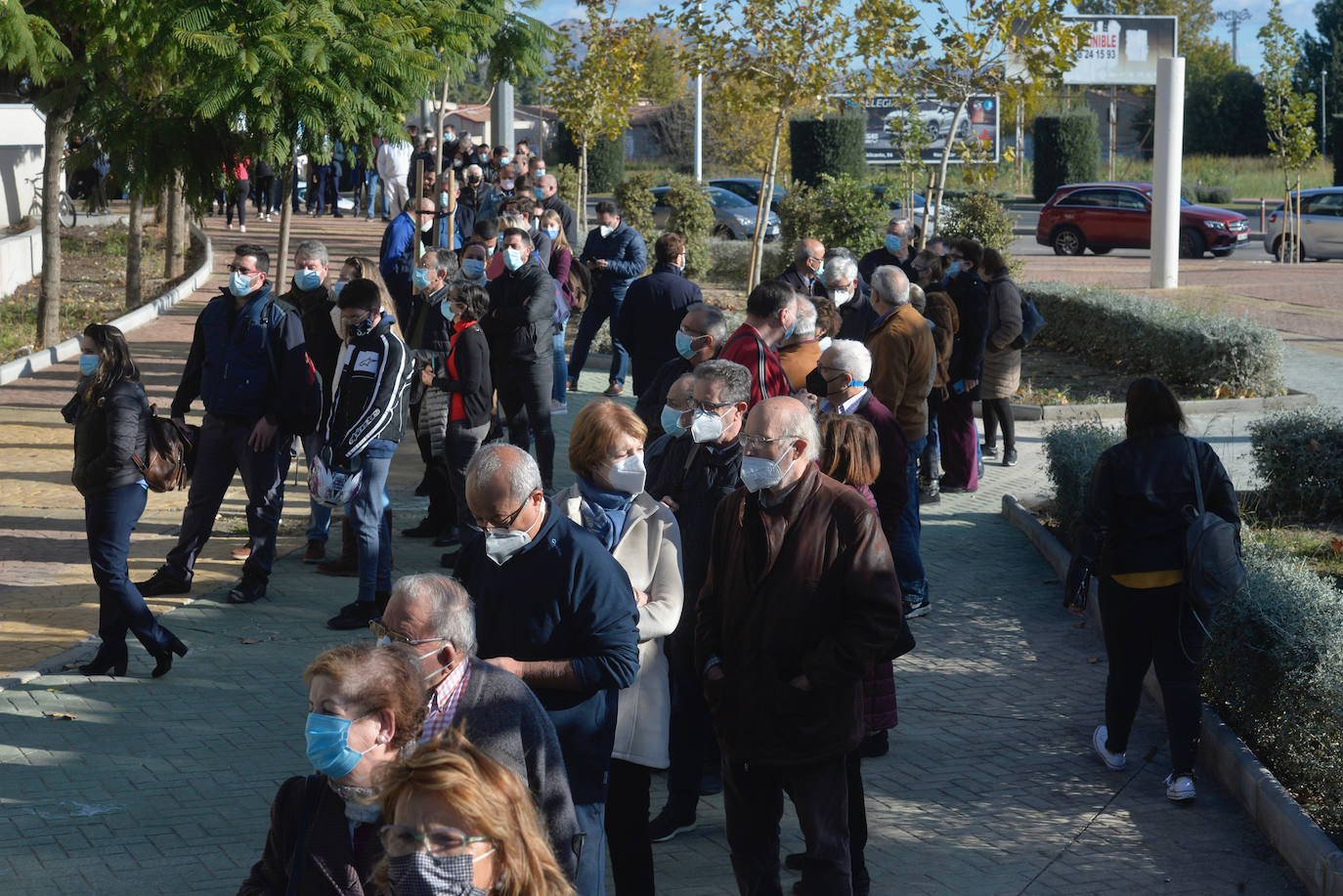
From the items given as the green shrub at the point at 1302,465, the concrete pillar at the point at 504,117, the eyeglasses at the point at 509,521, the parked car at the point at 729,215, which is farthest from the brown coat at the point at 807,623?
the parked car at the point at 729,215

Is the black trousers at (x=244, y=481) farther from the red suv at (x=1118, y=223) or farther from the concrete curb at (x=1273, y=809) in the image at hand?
the red suv at (x=1118, y=223)

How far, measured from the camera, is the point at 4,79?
30.2 m

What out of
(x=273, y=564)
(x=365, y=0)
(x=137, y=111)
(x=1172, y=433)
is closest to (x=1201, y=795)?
(x=1172, y=433)

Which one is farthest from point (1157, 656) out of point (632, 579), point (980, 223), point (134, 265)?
point (134, 265)

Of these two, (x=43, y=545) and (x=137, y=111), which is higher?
(x=137, y=111)

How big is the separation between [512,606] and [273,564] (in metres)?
5.68

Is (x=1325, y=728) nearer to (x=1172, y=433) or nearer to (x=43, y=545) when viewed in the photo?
(x=1172, y=433)

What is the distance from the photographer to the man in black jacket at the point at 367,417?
25.7ft

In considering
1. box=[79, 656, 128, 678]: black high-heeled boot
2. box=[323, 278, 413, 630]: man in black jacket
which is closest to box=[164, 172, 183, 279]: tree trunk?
box=[323, 278, 413, 630]: man in black jacket

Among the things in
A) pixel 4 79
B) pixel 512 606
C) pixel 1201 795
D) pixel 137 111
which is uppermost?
pixel 4 79

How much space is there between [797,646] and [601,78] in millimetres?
25354

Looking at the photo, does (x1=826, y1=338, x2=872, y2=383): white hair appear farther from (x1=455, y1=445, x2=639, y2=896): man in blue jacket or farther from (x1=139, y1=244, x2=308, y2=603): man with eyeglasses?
(x1=139, y1=244, x2=308, y2=603): man with eyeglasses

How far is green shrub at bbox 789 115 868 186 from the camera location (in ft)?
150

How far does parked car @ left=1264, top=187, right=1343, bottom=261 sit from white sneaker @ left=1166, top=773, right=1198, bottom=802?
2837 centimetres
